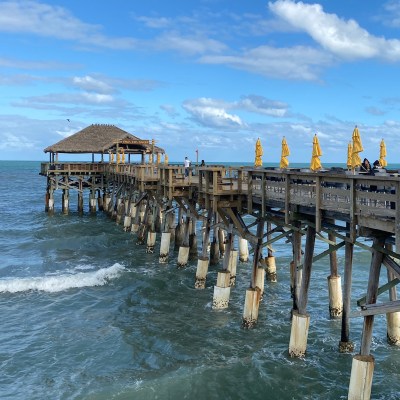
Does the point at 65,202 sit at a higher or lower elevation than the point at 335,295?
higher

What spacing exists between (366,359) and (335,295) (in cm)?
576

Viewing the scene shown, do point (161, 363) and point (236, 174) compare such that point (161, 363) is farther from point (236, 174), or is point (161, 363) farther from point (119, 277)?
point (119, 277)

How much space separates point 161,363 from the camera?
12.4 m

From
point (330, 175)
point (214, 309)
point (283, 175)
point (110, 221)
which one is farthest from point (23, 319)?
point (110, 221)

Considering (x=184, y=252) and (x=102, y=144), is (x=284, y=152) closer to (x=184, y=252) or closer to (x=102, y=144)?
(x=184, y=252)

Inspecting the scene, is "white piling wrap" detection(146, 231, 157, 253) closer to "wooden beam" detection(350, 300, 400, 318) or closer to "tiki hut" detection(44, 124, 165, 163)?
"tiki hut" detection(44, 124, 165, 163)

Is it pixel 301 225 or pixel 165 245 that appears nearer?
pixel 301 225

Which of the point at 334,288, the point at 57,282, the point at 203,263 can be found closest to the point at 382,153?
the point at 334,288

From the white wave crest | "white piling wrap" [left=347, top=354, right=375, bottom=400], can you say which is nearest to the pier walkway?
"white piling wrap" [left=347, top=354, right=375, bottom=400]

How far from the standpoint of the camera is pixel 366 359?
31.0 ft

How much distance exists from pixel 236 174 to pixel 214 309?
4.52 meters

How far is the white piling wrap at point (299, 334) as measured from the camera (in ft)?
38.9

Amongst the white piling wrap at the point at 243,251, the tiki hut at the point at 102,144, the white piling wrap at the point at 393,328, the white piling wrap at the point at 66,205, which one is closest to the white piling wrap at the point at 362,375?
the white piling wrap at the point at 393,328

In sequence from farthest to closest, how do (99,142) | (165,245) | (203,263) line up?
(99,142), (165,245), (203,263)
